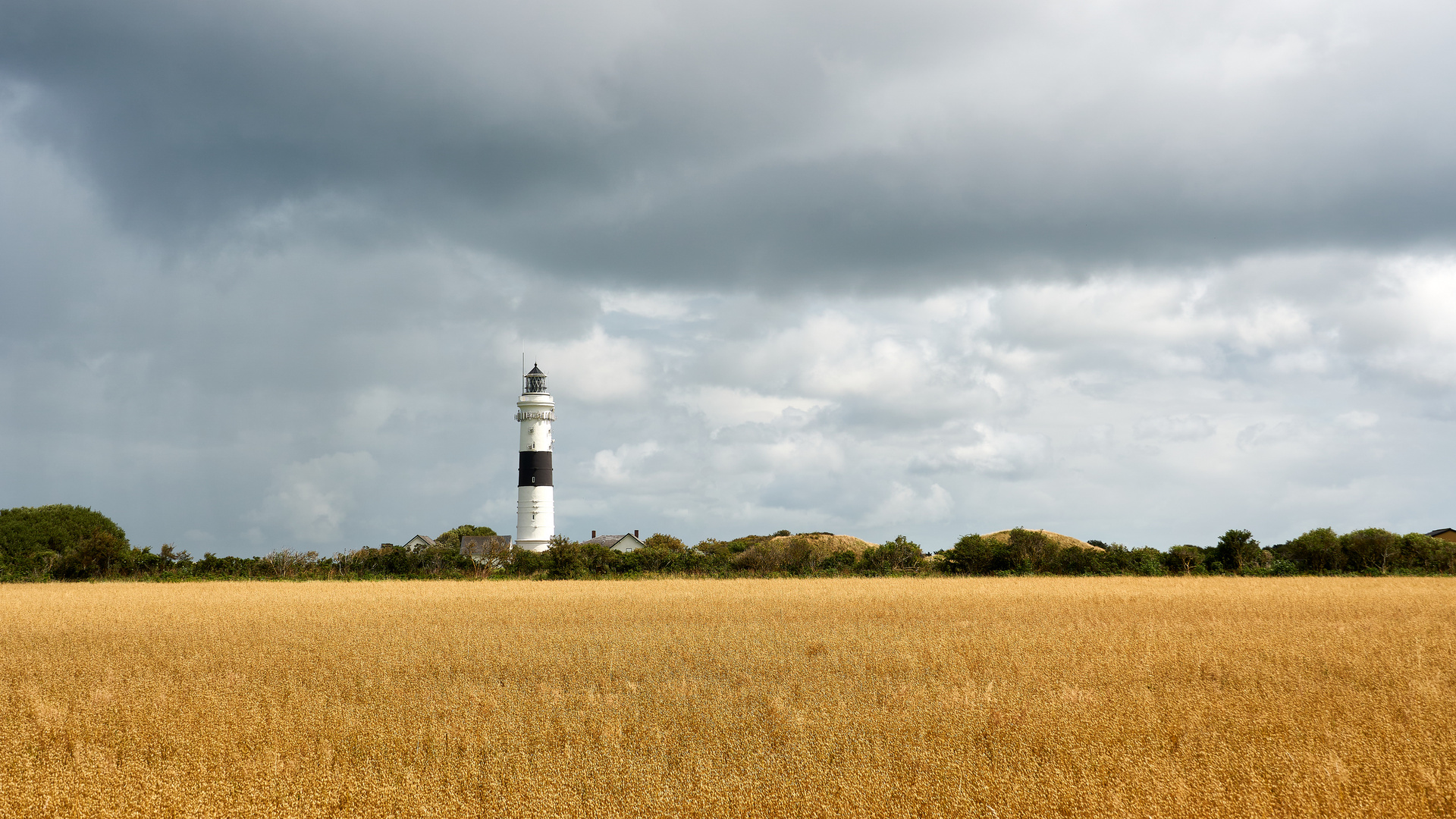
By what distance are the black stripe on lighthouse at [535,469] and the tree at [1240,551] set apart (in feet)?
147

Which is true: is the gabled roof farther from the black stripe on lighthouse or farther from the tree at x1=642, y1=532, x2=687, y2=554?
the black stripe on lighthouse

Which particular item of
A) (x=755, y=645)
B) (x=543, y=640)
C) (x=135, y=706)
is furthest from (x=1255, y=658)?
(x=135, y=706)

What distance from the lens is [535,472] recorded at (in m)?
64.1

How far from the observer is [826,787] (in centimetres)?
777

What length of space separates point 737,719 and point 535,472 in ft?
183

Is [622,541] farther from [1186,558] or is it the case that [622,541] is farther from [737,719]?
[737,719]

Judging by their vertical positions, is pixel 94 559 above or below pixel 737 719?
above

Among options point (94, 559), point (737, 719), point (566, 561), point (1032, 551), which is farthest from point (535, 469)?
point (737, 719)

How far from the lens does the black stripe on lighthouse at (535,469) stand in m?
64.0

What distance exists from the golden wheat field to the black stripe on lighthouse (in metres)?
42.2

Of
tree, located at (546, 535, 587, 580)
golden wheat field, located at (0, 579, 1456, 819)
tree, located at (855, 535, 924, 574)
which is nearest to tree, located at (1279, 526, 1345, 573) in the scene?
tree, located at (855, 535, 924, 574)

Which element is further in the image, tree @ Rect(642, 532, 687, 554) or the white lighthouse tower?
tree @ Rect(642, 532, 687, 554)

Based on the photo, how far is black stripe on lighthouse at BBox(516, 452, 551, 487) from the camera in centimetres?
6397

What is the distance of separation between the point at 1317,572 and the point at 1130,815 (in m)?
50.3
